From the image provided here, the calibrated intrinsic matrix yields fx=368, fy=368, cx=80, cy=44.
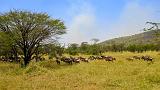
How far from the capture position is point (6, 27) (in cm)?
2425

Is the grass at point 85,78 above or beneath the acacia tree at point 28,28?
beneath

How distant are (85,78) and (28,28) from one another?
8.52 meters

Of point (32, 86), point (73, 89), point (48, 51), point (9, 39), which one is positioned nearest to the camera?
point (73, 89)

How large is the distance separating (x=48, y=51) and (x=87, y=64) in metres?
4.12

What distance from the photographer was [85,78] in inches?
658

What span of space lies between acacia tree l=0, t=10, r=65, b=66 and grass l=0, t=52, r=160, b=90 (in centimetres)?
338

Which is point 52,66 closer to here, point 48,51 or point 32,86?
point 48,51

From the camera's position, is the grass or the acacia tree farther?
the acacia tree

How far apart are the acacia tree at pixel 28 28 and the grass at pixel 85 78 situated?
338 centimetres

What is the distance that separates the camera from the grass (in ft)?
47.6

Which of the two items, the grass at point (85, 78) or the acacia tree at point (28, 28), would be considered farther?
the acacia tree at point (28, 28)

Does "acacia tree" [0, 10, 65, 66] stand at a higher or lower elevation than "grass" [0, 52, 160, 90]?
higher

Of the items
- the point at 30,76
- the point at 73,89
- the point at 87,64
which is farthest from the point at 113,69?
the point at 73,89

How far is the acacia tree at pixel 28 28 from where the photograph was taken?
78.2 feet
